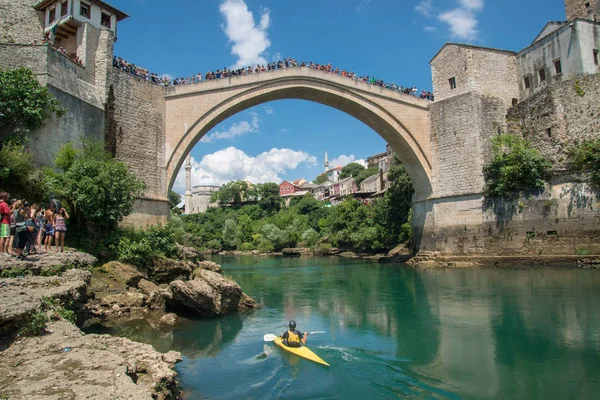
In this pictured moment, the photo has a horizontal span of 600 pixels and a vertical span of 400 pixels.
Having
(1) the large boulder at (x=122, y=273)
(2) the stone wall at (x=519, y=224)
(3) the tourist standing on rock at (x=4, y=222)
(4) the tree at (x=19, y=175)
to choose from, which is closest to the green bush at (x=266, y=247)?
(2) the stone wall at (x=519, y=224)

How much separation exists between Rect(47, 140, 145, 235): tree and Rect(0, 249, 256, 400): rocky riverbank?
7.02ft

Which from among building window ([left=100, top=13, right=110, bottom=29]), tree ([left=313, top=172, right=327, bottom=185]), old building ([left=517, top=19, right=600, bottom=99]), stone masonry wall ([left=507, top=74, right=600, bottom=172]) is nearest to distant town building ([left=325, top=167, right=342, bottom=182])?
tree ([left=313, top=172, right=327, bottom=185])

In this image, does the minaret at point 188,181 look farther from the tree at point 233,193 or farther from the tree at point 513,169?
the tree at point 513,169

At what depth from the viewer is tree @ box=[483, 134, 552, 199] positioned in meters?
17.1

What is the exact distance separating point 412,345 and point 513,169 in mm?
12549

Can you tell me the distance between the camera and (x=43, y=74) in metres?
11.3

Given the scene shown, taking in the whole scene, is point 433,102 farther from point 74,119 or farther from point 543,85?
point 74,119

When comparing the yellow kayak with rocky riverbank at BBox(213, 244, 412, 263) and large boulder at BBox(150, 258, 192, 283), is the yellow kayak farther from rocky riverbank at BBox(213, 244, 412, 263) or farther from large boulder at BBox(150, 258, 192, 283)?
rocky riverbank at BBox(213, 244, 412, 263)

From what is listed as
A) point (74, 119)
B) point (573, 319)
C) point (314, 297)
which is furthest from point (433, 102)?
point (74, 119)

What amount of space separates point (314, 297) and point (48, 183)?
791cm

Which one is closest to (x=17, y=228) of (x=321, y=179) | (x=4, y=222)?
(x=4, y=222)

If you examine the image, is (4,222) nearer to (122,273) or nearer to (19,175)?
(19,175)

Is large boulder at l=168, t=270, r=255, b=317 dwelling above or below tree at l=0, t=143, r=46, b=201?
below

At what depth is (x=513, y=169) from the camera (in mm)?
17328
